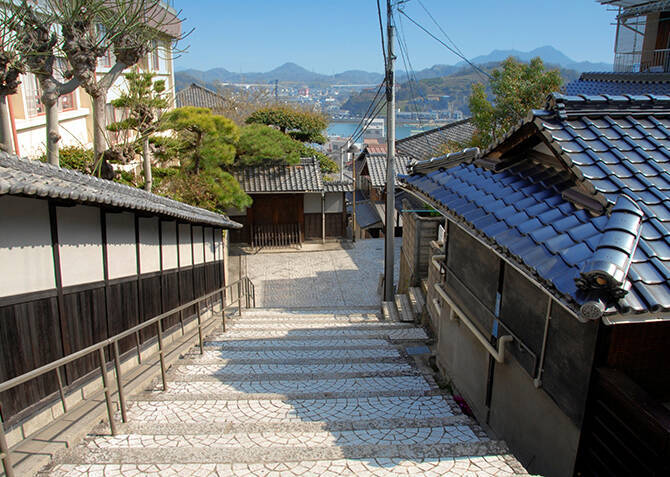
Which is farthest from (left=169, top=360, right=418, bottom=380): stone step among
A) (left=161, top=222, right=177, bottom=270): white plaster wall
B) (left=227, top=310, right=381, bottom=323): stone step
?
(left=227, top=310, right=381, bottom=323): stone step

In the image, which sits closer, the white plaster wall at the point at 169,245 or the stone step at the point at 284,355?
the stone step at the point at 284,355

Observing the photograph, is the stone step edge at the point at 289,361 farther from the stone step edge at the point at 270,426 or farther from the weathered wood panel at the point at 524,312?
the weathered wood panel at the point at 524,312

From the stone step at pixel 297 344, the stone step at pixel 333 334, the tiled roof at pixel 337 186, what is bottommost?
the stone step at pixel 333 334

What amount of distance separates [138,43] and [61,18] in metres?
1.50

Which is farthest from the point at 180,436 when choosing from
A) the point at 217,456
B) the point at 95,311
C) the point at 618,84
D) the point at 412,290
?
the point at 618,84

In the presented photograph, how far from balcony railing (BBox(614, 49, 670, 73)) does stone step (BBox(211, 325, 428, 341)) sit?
569 inches

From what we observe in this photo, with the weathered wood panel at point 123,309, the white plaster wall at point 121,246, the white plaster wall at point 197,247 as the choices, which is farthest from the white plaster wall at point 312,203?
the weathered wood panel at point 123,309

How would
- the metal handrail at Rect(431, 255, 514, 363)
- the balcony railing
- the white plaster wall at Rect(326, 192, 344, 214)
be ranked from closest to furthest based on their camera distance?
the metal handrail at Rect(431, 255, 514, 363)
the balcony railing
the white plaster wall at Rect(326, 192, 344, 214)

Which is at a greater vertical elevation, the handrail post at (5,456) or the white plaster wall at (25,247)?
the white plaster wall at (25,247)

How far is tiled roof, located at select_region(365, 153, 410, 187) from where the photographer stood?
2477 centimetres

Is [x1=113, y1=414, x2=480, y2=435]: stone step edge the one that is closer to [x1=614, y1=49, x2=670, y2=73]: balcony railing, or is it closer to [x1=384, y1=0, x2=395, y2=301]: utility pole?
[x1=384, y1=0, x2=395, y2=301]: utility pole

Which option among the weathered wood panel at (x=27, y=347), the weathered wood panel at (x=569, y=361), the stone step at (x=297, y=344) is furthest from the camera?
the stone step at (x=297, y=344)

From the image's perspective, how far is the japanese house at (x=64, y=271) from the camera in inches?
183

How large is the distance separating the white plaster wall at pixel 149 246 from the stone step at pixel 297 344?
1.65 meters
